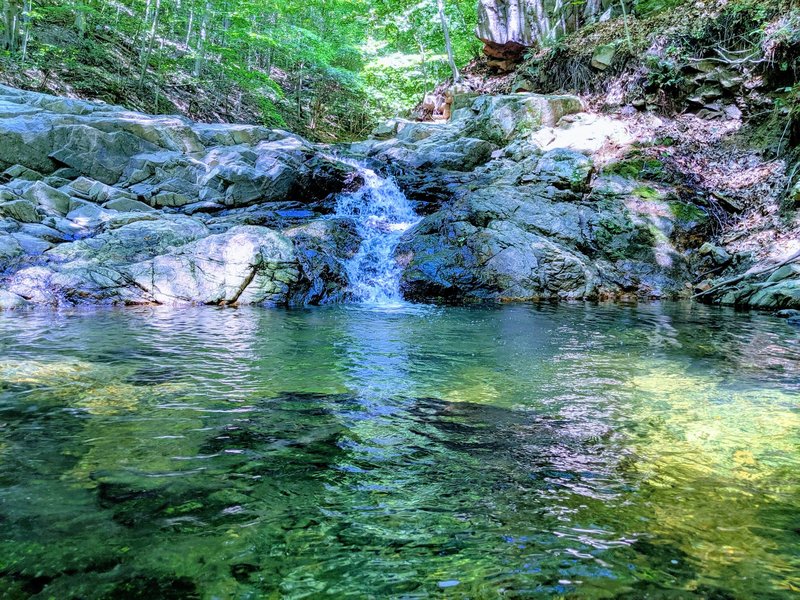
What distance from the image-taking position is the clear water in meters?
1.63

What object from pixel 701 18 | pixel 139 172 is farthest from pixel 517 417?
pixel 701 18

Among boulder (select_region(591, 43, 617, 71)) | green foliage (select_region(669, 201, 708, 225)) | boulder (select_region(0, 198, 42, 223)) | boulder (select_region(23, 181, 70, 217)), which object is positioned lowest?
boulder (select_region(0, 198, 42, 223))

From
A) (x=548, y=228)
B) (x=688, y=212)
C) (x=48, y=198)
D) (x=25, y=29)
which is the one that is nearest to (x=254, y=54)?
(x=25, y=29)

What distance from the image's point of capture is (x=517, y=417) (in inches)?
129

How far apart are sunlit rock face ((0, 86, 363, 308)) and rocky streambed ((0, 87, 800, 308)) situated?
4 cm

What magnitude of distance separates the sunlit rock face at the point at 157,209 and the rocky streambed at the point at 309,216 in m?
0.04

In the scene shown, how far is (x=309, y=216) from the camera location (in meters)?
12.6

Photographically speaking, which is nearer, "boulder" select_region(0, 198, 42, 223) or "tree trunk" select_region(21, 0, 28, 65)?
"boulder" select_region(0, 198, 42, 223)

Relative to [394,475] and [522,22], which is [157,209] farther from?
[522,22]

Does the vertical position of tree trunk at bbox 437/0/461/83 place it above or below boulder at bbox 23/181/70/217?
above

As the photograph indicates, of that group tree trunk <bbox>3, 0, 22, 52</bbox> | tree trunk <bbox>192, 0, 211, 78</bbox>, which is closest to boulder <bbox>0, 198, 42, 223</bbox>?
tree trunk <bbox>3, 0, 22, 52</bbox>

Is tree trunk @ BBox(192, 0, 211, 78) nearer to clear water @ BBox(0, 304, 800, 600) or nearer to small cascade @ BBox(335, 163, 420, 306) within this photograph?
small cascade @ BBox(335, 163, 420, 306)

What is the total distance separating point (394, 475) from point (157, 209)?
11772mm

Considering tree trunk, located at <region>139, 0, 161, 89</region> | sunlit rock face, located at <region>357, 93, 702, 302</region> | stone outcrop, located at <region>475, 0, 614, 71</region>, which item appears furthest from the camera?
stone outcrop, located at <region>475, 0, 614, 71</region>
